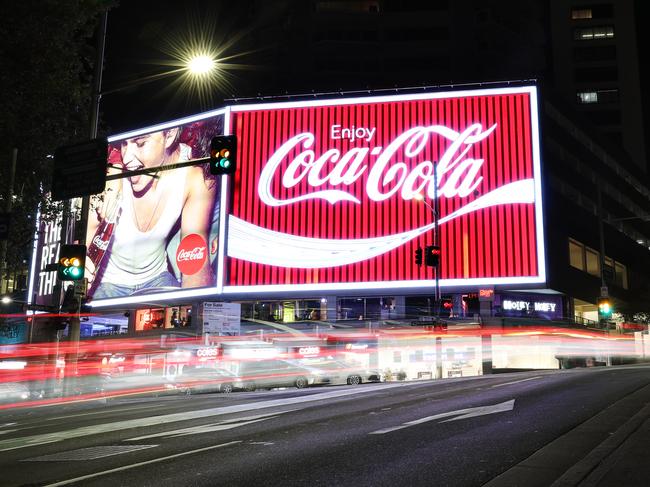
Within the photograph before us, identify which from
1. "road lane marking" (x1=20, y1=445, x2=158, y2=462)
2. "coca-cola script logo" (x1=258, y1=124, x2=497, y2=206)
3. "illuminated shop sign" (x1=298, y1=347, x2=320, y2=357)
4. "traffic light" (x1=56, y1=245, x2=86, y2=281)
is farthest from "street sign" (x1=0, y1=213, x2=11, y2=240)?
"coca-cola script logo" (x1=258, y1=124, x2=497, y2=206)

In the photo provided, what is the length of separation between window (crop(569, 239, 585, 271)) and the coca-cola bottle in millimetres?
37311

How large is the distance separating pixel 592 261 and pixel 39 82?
4864cm

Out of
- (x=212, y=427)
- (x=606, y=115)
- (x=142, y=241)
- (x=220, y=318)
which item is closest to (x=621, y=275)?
(x=606, y=115)

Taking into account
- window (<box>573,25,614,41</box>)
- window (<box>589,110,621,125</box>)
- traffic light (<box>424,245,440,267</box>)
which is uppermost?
window (<box>573,25,614,41</box>)

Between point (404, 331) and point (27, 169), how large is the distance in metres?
28.0

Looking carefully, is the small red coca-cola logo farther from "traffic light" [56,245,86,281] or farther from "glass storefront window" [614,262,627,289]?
"glass storefront window" [614,262,627,289]

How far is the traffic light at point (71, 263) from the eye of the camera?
59.5 ft

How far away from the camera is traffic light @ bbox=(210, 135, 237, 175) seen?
1587 cm

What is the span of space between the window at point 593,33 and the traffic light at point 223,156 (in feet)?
331

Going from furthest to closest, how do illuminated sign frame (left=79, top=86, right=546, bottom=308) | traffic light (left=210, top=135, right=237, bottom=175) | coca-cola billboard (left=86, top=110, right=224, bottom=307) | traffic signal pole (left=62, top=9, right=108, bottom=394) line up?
1. coca-cola billboard (left=86, top=110, right=224, bottom=307)
2. illuminated sign frame (left=79, top=86, right=546, bottom=308)
3. traffic signal pole (left=62, top=9, right=108, bottom=394)
4. traffic light (left=210, top=135, right=237, bottom=175)

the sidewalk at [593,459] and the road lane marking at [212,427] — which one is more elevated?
the sidewalk at [593,459]

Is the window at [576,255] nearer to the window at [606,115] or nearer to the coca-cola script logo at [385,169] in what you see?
the coca-cola script logo at [385,169]

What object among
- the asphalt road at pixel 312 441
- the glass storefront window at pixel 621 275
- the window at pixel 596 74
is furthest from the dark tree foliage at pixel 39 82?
the window at pixel 596 74

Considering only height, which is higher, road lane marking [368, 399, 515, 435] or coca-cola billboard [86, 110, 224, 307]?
coca-cola billboard [86, 110, 224, 307]
